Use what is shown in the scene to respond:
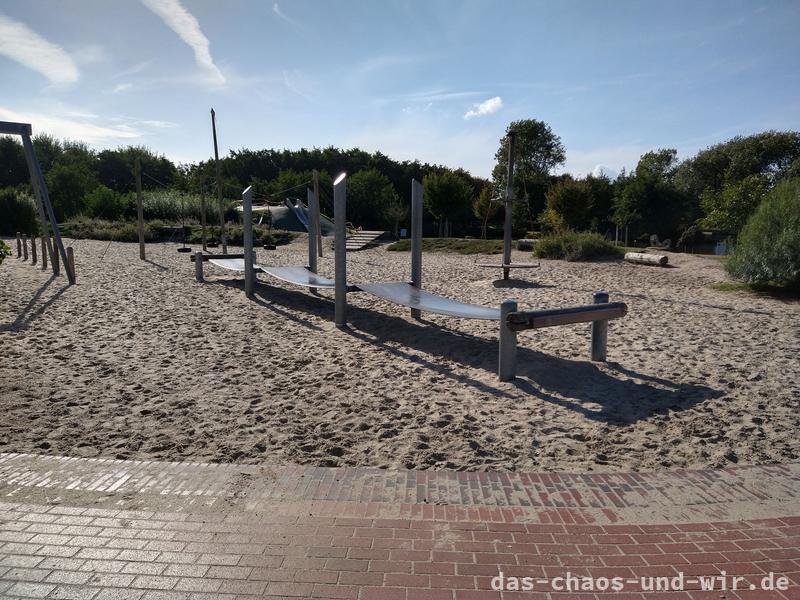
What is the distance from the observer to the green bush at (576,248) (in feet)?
57.1

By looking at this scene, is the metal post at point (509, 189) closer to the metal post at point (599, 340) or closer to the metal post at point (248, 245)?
the metal post at point (248, 245)

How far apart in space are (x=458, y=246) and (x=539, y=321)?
17403 millimetres

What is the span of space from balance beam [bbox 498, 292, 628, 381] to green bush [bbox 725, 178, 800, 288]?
6093 mm

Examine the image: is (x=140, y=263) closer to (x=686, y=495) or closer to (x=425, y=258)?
(x=425, y=258)

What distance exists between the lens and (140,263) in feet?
54.3

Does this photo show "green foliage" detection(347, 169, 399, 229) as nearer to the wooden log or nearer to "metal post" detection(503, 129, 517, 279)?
the wooden log

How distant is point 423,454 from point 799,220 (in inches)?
382

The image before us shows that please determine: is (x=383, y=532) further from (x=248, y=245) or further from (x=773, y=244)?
(x=773, y=244)

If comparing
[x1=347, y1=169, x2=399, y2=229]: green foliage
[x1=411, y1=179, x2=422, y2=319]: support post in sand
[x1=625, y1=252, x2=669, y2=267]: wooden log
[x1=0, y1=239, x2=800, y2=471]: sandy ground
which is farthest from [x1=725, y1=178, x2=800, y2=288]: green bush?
[x1=347, y1=169, x2=399, y2=229]: green foliage

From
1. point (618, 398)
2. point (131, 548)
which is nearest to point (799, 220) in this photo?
point (618, 398)

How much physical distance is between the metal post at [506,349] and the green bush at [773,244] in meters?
7.45

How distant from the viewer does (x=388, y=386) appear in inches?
213

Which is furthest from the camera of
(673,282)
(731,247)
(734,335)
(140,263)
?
(140,263)

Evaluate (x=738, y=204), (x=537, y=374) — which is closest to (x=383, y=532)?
(x=537, y=374)
